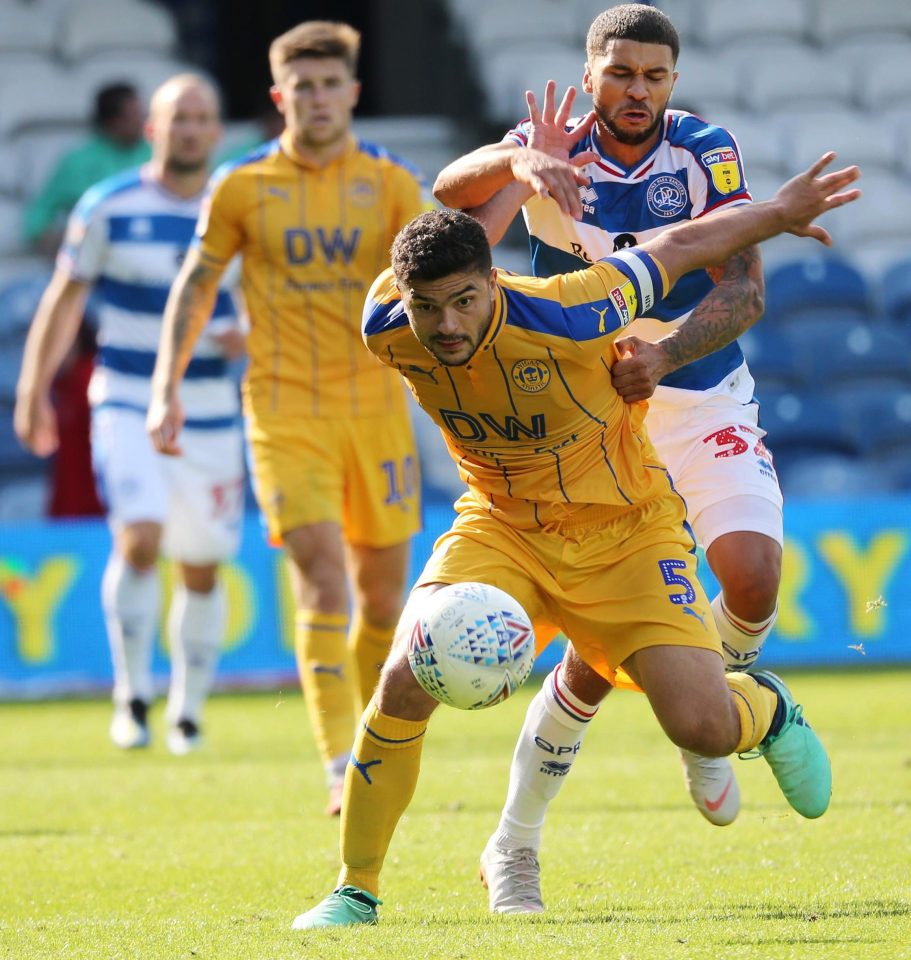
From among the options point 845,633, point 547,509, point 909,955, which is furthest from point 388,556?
point 845,633

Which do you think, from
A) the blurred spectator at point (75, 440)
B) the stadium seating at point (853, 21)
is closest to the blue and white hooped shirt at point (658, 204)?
the blurred spectator at point (75, 440)

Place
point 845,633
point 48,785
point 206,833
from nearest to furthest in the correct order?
point 206,833
point 48,785
point 845,633

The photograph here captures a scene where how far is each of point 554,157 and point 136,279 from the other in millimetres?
4199

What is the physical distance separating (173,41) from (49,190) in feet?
13.7

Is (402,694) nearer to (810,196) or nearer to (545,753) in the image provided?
(545,753)

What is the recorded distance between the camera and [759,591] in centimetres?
548

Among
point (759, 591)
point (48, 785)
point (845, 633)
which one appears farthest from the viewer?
point (845, 633)

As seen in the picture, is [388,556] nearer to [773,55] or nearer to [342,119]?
[342,119]

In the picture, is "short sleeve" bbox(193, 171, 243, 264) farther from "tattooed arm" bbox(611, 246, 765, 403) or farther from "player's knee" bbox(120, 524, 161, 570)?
"tattooed arm" bbox(611, 246, 765, 403)

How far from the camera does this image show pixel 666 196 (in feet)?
18.1

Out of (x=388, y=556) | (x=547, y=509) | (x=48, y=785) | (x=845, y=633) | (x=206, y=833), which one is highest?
(x=547, y=509)

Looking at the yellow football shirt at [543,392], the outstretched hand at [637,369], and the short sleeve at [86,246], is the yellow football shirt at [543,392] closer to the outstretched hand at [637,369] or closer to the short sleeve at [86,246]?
the outstretched hand at [637,369]

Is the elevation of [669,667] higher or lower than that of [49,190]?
higher

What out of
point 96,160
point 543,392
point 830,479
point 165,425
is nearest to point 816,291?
point 830,479
